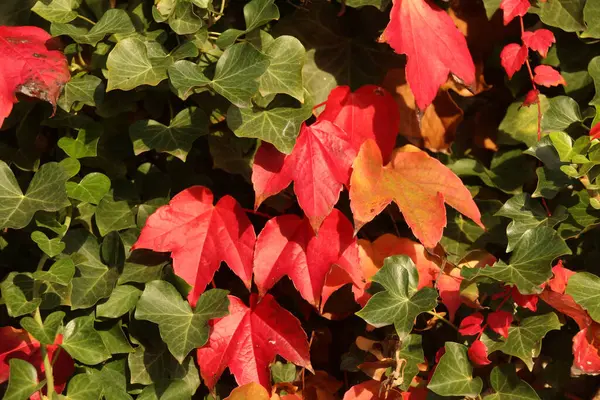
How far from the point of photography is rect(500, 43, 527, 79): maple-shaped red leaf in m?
1.62

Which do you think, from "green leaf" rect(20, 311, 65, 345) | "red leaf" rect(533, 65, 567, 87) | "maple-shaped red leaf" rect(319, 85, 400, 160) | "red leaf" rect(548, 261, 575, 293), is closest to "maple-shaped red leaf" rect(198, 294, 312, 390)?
"green leaf" rect(20, 311, 65, 345)

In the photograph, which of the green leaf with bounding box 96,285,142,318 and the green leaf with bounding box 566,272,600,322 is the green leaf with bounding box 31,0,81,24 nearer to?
the green leaf with bounding box 96,285,142,318

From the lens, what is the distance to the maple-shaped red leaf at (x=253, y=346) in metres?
1.61

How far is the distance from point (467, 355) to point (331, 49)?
730 mm

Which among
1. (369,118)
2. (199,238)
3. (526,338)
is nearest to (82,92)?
(199,238)

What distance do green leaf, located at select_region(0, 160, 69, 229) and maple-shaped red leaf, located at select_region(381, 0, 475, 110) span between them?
702mm

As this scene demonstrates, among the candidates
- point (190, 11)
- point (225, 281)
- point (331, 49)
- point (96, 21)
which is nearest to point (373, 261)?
point (225, 281)

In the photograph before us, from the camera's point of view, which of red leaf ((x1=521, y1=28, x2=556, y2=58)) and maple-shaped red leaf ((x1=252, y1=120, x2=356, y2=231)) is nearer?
maple-shaped red leaf ((x1=252, y1=120, x2=356, y2=231))

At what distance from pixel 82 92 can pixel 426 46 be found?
0.71 m

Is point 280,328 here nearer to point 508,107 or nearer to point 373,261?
point 373,261

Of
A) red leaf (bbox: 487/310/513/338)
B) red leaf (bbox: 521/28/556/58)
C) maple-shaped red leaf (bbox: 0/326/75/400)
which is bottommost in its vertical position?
maple-shaped red leaf (bbox: 0/326/75/400)

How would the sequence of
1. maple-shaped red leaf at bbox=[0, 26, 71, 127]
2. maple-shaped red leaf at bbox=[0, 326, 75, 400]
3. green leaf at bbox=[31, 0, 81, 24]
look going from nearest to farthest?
maple-shaped red leaf at bbox=[0, 26, 71, 127]
green leaf at bbox=[31, 0, 81, 24]
maple-shaped red leaf at bbox=[0, 326, 75, 400]

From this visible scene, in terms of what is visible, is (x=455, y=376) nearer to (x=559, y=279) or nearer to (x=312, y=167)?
(x=559, y=279)

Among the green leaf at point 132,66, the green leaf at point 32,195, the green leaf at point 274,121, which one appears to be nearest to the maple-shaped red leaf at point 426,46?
the green leaf at point 274,121
